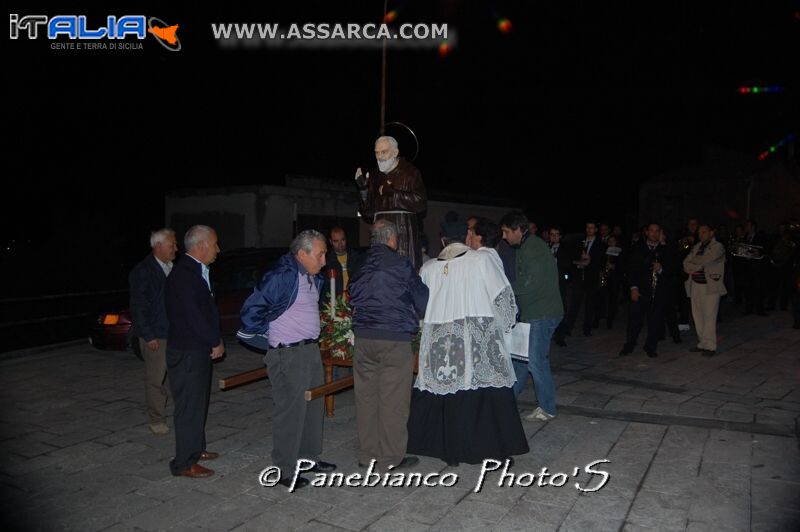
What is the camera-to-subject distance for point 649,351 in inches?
372

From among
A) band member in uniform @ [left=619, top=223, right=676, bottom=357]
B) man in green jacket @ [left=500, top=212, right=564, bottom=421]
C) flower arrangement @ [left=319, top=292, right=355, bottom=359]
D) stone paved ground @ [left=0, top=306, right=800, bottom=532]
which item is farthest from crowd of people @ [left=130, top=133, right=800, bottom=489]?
band member in uniform @ [left=619, top=223, right=676, bottom=357]

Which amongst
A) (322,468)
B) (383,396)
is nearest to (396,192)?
(383,396)

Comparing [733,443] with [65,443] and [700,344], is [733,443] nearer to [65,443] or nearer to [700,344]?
[700,344]

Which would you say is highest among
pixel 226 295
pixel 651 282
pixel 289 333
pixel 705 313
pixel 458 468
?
pixel 651 282

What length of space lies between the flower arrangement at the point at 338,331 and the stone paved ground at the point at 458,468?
752 millimetres

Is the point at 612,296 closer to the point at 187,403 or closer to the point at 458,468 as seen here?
the point at 458,468

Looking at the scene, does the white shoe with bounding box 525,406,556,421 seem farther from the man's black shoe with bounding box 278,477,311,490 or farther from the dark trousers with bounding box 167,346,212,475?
the dark trousers with bounding box 167,346,212,475

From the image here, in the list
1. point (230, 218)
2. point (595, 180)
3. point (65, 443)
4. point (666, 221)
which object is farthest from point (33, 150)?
point (595, 180)

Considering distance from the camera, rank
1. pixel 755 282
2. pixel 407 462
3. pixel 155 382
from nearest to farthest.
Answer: pixel 407 462 → pixel 155 382 → pixel 755 282

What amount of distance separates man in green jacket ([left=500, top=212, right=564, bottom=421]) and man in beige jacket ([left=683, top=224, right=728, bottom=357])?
4.69 m

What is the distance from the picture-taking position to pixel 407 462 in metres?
5.00

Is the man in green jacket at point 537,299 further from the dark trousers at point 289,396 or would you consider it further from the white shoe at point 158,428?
the white shoe at point 158,428

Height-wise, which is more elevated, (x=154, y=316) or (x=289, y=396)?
(x=154, y=316)

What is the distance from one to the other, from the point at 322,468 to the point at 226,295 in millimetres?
6036
